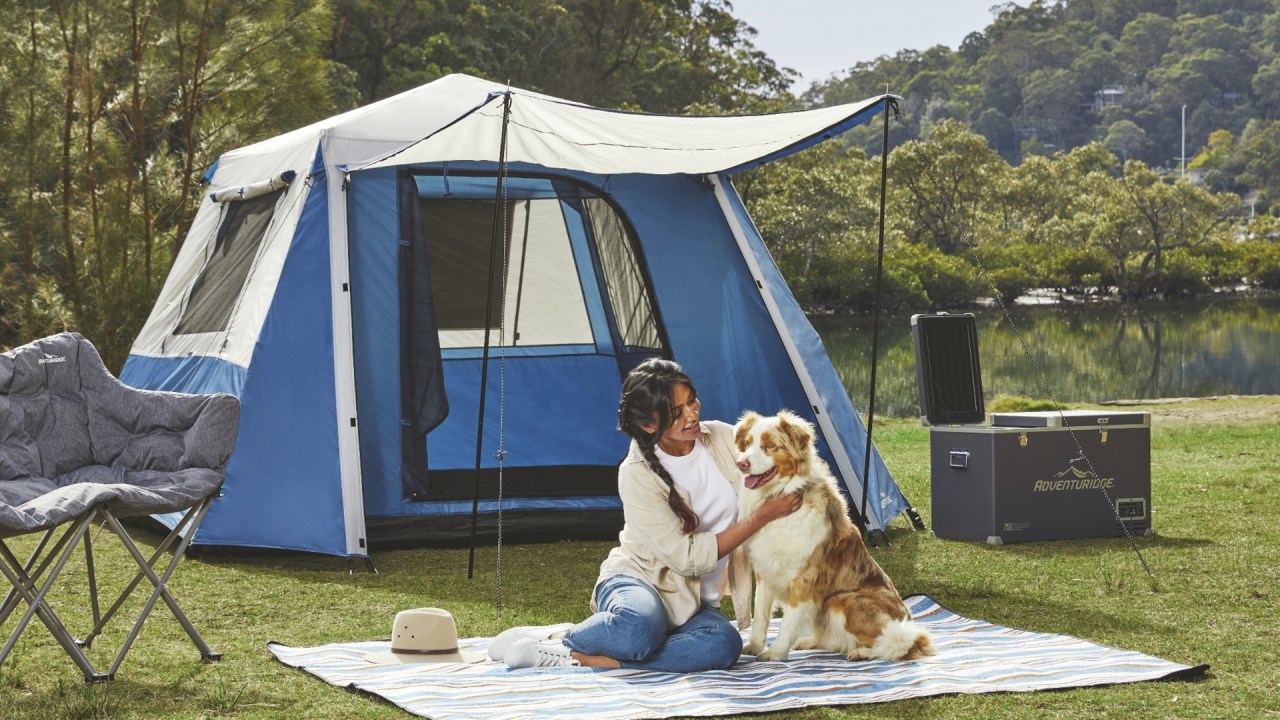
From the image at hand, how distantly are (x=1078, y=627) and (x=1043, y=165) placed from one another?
3784 centimetres

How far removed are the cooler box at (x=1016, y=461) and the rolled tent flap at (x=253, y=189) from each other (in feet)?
7.90

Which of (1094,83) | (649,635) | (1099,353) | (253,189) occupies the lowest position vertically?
(649,635)

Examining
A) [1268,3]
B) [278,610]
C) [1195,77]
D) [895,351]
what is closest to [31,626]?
[278,610]

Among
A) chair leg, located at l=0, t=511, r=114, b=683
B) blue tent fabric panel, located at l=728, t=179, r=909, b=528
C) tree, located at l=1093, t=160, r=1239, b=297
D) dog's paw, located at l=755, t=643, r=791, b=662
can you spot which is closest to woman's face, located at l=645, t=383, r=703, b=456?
dog's paw, located at l=755, t=643, r=791, b=662

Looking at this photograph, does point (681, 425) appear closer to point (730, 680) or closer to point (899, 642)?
point (730, 680)

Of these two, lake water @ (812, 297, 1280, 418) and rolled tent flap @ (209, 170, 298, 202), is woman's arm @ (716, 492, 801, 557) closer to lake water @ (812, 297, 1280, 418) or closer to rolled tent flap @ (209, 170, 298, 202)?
rolled tent flap @ (209, 170, 298, 202)

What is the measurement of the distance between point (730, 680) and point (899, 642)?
0.44m

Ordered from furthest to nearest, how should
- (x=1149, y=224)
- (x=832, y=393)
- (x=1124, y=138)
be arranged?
(x=1124, y=138) → (x=1149, y=224) → (x=832, y=393)

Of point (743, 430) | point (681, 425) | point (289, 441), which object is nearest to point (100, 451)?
A: point (289, 441)

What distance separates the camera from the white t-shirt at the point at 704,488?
3236 millimetres

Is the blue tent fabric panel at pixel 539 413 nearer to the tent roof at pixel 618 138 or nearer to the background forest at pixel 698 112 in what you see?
the tent roof at pixel 618 138

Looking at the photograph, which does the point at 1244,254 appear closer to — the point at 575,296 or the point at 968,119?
the point at 575,296

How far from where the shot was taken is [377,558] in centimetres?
498

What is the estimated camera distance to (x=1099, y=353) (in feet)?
77.4
